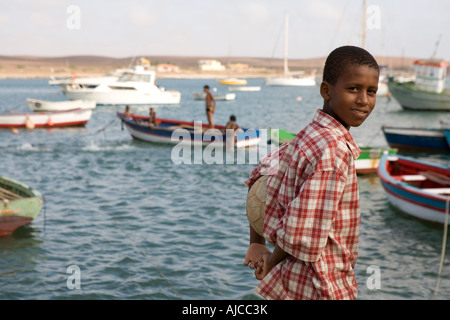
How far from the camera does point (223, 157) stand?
77.3ft

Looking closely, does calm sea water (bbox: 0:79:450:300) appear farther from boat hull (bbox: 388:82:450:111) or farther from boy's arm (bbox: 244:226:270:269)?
boat hull (bbox: 388:82:450:111)

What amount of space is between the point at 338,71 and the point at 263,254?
0.81 meters

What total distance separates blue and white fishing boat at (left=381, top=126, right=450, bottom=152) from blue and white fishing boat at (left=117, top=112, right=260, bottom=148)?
7.55 metres

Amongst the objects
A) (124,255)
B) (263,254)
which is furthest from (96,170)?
(263,254)

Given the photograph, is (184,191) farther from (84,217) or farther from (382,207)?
(382,207)

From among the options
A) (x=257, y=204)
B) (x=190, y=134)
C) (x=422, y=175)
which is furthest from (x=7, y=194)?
(x=190, y=134)

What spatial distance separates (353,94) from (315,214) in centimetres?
50

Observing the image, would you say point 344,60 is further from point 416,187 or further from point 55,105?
point 55,105

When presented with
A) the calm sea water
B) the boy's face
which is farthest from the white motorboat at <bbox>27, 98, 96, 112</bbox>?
the boy's face

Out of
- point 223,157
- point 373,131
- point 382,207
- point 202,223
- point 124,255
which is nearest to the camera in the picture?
point 124,255

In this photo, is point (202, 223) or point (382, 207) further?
point (382, 207)

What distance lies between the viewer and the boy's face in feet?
6.24

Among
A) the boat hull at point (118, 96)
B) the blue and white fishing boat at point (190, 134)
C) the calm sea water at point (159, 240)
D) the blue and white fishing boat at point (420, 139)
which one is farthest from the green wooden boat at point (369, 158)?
the boat hull at point (118, 96)

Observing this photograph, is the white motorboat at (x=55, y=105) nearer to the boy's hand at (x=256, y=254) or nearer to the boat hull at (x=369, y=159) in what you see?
the boat hull at (x=369, y=159)
